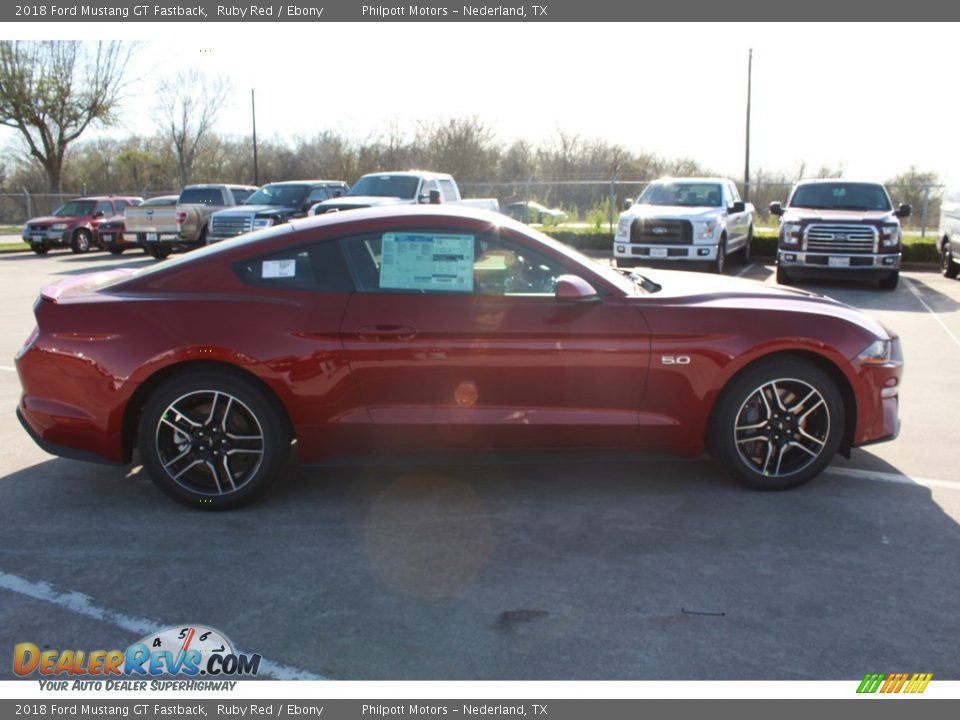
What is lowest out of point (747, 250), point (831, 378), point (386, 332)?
point (831, 378)

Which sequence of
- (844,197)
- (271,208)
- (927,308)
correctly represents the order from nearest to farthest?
(927,308)
(844,197)
(271,208)

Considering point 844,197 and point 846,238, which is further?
point 844,197

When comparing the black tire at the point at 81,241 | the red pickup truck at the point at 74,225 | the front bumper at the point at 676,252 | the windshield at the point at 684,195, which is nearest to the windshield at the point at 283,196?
the red pickup truck at the point at 74,225

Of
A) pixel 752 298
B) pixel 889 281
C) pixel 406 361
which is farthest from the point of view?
pixel 889 281

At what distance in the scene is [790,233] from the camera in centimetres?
1420

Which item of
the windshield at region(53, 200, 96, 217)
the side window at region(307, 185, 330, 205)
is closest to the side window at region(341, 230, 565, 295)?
the side window at region(307, 185, 330, 205)

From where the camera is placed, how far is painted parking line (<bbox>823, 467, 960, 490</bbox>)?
485cm

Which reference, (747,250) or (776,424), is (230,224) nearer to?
(747,250)

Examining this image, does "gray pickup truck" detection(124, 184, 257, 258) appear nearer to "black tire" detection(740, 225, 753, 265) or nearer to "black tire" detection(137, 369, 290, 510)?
"black tire" detection(740, 225, 753, 265)

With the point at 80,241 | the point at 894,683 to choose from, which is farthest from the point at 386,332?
the point at 80,241

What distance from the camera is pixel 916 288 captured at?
1466cm

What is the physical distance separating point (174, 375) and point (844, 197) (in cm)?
1360

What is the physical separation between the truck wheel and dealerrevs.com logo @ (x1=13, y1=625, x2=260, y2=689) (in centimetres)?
2440

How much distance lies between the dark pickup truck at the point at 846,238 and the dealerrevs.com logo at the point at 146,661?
12943mm
